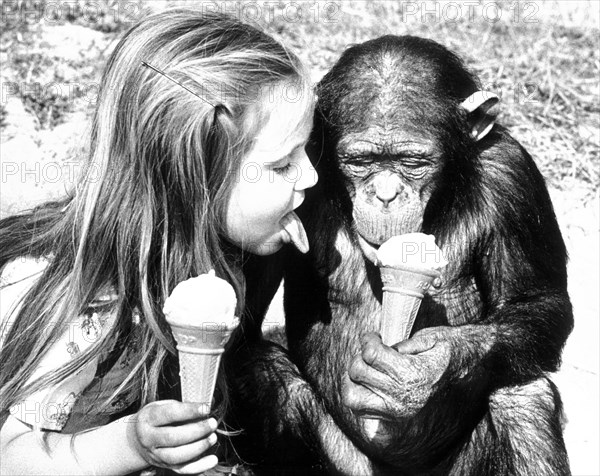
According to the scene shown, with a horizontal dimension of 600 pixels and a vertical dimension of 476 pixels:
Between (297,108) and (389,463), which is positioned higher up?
(297,108)

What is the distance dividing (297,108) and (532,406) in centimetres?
125

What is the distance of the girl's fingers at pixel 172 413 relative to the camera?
2643mm

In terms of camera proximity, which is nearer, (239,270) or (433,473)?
(239,270)

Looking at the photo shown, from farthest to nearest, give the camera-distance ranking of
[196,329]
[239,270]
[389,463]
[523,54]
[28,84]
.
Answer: [523,54] → [28,84] → [389,463] → [239,270] → [196,329]

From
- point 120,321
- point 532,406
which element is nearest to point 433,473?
point 532,406

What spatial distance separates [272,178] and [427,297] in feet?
2.99

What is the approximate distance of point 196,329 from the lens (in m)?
2.65

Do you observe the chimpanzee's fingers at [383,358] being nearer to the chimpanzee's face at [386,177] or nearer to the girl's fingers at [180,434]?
the chimpanzee's face at [386,177]

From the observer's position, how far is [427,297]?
3.72 metres

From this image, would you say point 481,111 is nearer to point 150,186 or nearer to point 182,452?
point 150,186

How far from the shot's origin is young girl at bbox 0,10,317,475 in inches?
114

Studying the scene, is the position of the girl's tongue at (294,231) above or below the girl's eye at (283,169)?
below

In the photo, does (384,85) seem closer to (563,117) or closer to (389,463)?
(389,463)

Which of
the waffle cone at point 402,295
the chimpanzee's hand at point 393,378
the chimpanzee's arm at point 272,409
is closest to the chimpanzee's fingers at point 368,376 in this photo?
the chimpanzee's hand at point 393,378
